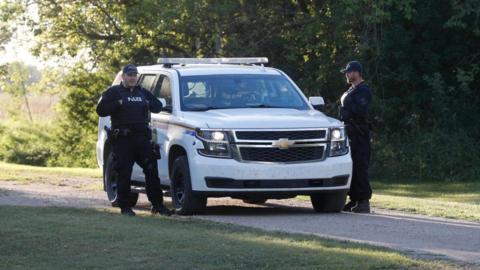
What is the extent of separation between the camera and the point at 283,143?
1370 centimetres

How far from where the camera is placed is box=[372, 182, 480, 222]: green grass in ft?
48.4

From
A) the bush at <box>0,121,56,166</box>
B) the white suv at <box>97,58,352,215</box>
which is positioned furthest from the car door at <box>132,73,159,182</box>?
the bush at <box>0,121,56,166</box>

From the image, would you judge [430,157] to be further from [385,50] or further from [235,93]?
[235,93]

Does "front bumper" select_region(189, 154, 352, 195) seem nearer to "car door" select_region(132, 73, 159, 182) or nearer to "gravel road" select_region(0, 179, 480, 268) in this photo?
"gravel road" select_region(0, 179, 480, 268)

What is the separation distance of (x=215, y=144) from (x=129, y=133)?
1.01 metres

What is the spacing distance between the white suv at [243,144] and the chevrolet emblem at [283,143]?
1 cm

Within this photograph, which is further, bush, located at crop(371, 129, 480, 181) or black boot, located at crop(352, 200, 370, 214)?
bush, located at crop(371, 129, 480, 181)

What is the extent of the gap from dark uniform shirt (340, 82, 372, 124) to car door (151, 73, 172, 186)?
6.94ft

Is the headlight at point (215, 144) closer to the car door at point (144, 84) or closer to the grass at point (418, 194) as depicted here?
the car door at point (144, 84)

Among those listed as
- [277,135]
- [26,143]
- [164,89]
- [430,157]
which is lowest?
[26,143]

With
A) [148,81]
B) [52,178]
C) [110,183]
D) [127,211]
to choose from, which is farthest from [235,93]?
[52,178]

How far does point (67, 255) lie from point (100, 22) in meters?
22.5

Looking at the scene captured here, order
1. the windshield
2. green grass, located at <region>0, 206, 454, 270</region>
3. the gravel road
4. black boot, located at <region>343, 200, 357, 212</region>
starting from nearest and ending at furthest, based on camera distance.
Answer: green grass, located at <region>0, 206, 454, 270</region>, the gravel road, the windshield, black boot, located at <region>343, 200, 357, 212</region>

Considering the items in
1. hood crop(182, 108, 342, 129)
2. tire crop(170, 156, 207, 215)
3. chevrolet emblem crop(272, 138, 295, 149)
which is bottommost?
tire crop(170, 156, 207, 215)
